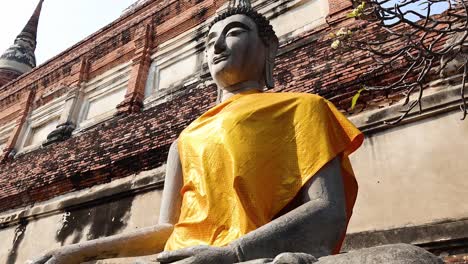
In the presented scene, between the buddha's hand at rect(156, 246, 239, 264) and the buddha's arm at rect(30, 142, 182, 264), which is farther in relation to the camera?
the buddha's arm at rect(30, 142, 182, 264)

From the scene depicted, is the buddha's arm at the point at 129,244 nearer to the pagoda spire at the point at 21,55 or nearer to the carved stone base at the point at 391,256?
the carved stone base at the point at 391,256

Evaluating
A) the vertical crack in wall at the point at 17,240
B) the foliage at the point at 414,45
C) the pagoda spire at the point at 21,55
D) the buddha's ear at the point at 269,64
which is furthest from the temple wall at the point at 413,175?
the pagoda spire at the point at 21,55

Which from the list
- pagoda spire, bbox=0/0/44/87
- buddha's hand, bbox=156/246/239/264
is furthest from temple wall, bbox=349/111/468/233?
pagoda spire, bbox=0/0/44/87

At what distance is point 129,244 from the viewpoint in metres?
1.92

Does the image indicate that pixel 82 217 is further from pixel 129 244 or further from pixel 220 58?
pixel 220 58

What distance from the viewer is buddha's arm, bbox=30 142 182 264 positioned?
1835mm

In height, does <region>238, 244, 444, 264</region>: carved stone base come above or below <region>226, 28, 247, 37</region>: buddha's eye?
below

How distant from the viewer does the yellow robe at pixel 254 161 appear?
1718mm

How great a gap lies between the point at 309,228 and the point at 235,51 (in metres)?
1.04

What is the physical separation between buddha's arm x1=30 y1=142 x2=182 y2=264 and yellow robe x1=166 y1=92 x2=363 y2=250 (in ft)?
0.50

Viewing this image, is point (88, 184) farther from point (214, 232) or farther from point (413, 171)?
point (214, 232)

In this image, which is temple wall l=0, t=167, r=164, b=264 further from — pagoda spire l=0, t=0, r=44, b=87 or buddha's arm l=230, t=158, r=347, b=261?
pagoda spire l=0, t=0, r=44, b=87

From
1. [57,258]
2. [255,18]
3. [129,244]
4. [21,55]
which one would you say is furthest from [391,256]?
[21,55]

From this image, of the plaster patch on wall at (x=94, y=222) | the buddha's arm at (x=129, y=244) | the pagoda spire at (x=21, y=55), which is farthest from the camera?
the pagoda spire at (x=21, y=55)
